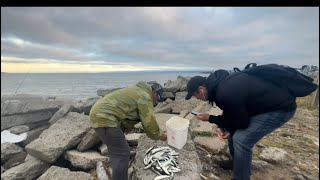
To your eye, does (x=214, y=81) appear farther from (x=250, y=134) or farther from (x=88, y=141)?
(x=88, y=141)

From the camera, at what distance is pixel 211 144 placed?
5.78m

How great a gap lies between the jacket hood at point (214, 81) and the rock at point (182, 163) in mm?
1277

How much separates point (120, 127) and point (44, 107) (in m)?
3.76

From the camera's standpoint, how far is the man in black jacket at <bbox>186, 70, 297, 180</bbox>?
137 inches

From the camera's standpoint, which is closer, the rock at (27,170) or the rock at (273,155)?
the rock at (27,170)

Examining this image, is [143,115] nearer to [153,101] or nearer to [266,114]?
[153,101]

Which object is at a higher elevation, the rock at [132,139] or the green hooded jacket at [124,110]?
the green hooded jacket at [124,110]

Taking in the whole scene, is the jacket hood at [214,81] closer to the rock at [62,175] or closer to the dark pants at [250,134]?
the dark pants at [250,134]

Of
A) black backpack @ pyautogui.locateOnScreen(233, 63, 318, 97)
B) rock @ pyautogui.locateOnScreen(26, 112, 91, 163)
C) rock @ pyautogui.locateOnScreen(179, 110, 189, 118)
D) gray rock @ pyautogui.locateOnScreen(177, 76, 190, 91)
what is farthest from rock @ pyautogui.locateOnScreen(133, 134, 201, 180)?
gray rock @ pyautogui.locateOnScreen(177, 76, 190, 91)

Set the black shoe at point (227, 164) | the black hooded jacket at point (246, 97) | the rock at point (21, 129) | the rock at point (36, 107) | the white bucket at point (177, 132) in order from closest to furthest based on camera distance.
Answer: the black hooded jacket at point (246, 97), the white bucket at point (177, 132), the black shoe at point (227, 164), the rock at point (21, 129), the rock at point (36, 107)

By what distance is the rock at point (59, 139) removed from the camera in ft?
16.8

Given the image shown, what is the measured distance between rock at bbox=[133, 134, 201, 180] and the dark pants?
27.3 inches

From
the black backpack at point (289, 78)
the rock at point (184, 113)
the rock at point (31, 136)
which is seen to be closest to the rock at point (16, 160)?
the rock at point (31, 136)
